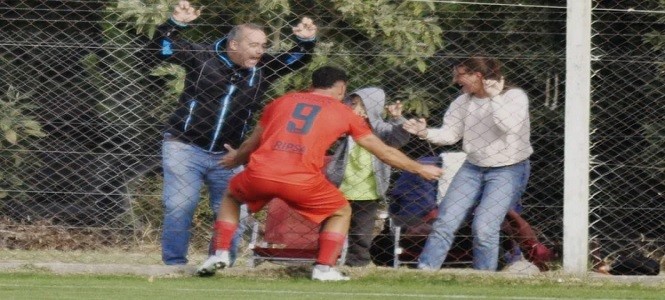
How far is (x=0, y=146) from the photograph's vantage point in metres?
12.5

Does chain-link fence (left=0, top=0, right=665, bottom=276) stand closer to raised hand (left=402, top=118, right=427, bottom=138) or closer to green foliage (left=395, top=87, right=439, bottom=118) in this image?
green foliage (left=395, top=87, right=439, bottom=118)

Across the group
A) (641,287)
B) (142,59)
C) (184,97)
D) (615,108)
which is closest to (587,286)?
(641,287)

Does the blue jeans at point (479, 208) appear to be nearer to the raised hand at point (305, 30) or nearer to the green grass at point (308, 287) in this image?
the green grass at point (308, 287)

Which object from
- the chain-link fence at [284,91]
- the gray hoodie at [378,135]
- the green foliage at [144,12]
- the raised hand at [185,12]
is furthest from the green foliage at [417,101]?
the raised hand at [185,12]

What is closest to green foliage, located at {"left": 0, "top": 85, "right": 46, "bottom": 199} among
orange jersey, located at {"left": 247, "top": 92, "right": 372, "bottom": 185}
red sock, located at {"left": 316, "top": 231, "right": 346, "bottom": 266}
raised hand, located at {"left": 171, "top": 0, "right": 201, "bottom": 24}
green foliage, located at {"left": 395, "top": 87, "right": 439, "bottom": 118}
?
raised hand, located at {"left": 171, "top": 0, "right": 201, "bottom": 24}

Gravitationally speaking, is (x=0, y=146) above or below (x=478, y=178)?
below

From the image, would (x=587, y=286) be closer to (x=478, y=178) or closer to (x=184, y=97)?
(x=478, y=178)

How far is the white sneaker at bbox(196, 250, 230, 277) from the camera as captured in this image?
995 cm

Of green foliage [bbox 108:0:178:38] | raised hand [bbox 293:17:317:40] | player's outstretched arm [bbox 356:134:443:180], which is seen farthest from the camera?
green foliage [bbox 108:0:178:38]

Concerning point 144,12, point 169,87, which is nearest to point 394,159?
point 144,12

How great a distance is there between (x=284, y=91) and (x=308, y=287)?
252cm

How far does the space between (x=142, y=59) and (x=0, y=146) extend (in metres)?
1.37

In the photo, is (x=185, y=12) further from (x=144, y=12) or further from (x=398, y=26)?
(x=398, y=26)

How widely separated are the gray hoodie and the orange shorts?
3.37ft
